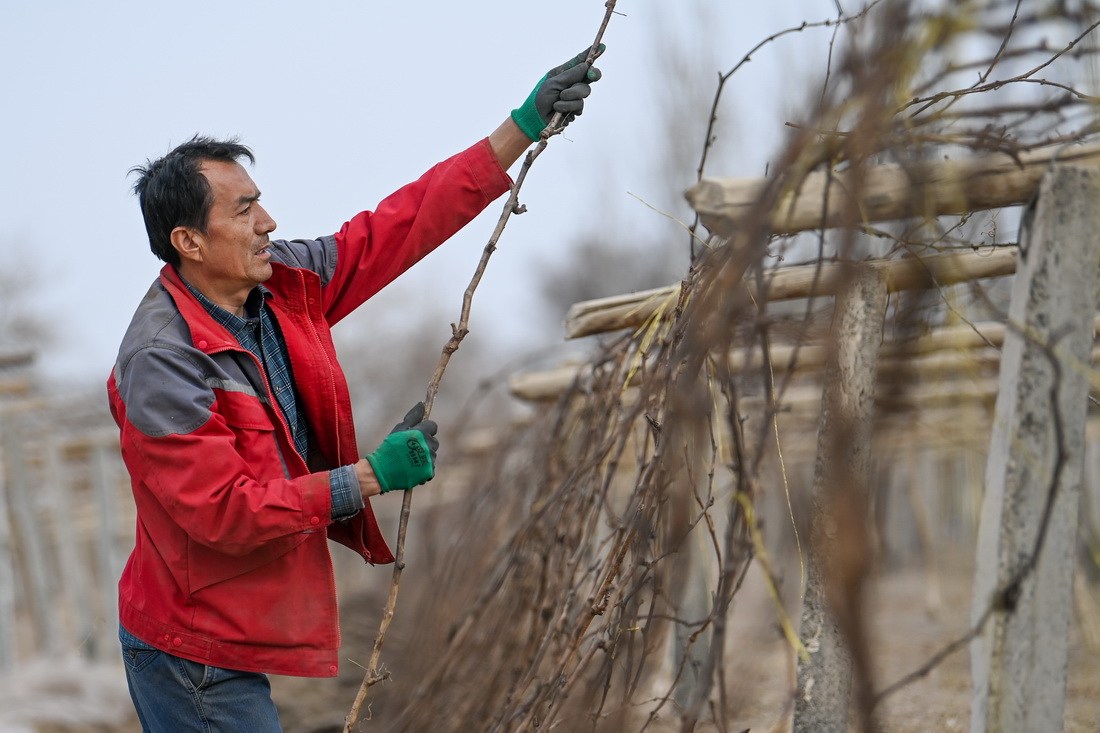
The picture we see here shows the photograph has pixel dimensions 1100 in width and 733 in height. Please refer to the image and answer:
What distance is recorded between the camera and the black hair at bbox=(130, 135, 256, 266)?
2.35 m

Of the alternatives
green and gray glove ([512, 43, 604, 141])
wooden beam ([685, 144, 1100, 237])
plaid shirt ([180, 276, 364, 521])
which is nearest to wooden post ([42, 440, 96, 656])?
plaid shirt ([180, 276, 364, 521])

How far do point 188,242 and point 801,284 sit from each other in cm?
163

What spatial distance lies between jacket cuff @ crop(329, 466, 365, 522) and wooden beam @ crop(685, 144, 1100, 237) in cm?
87

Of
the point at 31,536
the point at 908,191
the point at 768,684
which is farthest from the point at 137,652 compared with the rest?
the point at 31,536

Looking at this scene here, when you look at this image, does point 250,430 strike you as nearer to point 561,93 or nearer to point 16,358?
point 561,93

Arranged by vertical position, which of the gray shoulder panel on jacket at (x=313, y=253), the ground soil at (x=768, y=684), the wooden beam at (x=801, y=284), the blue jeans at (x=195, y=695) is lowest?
the ground soil at (x=768, y=684)

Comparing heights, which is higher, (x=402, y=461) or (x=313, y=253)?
(x=313, y=253)

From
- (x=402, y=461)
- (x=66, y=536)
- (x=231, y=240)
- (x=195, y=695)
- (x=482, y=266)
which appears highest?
(x=231, y=240)

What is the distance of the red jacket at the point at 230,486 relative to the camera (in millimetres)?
2084

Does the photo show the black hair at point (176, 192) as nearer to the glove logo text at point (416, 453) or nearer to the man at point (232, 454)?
the man at point (232, 454)

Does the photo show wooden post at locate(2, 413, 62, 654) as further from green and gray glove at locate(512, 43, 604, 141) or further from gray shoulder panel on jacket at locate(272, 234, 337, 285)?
green and gray glove at locate(512, 43, 604, 141)

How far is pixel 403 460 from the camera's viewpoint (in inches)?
88.0

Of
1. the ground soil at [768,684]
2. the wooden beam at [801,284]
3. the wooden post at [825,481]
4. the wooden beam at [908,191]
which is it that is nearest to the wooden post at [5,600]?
the ground soil at [768,684]

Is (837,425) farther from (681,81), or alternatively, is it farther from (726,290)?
(681,81)
